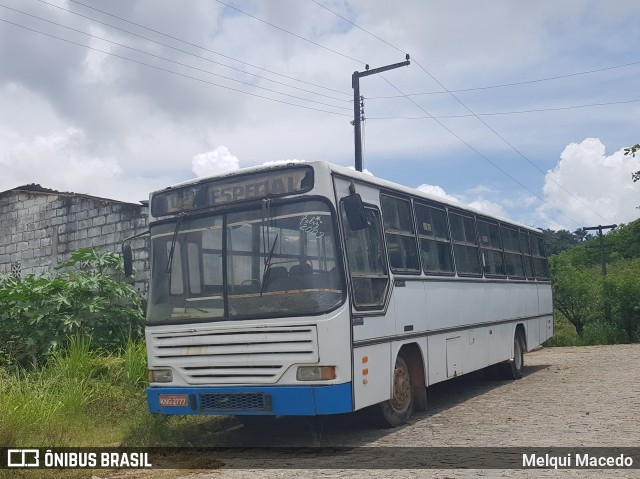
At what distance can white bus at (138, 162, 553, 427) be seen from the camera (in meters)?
7.55

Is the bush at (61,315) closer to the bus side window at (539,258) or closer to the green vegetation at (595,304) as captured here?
the bus side window at (539,258)

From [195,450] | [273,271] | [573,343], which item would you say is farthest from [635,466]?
[573,343]

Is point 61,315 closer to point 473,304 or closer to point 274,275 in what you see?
point 274,275

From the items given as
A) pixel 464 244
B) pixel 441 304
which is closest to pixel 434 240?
pixel 441 304

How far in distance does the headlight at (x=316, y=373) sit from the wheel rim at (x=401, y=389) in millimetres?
1695

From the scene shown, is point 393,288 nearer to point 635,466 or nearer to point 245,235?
point 245,235

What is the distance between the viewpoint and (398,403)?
9078 mm

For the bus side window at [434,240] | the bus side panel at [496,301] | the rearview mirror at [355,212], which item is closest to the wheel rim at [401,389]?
the bus side window at [434,240]

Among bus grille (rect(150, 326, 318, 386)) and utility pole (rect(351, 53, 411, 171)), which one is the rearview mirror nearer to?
bus grille (rect(150, 326, 318, 386))

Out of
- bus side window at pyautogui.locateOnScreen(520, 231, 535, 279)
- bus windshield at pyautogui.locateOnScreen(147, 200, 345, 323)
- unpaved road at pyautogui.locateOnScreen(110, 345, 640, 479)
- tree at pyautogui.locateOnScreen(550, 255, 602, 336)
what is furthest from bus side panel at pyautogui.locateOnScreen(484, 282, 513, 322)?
tree at pyautogui.locateOnScreen(550, 255, 602, 336)

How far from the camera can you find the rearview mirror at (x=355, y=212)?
7664 millimetres

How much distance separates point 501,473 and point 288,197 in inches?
135

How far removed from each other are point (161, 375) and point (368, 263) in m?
2.58

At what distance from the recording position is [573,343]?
28.7m
